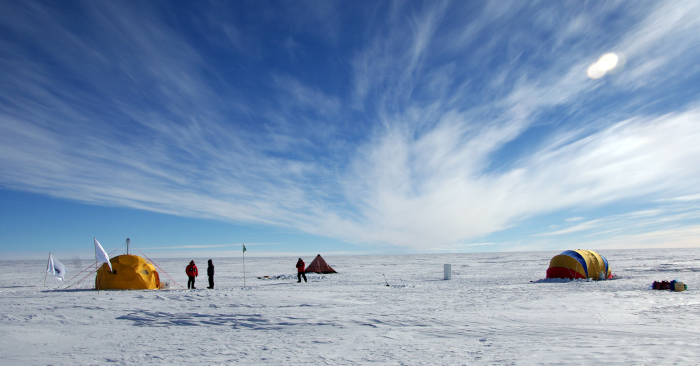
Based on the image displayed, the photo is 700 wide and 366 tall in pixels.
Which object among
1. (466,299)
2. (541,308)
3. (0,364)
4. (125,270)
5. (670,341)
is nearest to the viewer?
(0,364)

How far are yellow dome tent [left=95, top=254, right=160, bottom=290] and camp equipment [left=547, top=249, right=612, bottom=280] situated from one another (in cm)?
2245

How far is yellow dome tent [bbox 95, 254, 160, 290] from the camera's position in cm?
1803

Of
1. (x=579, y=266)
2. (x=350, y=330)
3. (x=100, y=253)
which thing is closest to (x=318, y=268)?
(x=100, y=253)

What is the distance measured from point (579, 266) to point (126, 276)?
24.5 meters

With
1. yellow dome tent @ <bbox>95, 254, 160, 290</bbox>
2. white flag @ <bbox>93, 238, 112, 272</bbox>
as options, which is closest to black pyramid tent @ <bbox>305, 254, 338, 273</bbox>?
yellow dome tent @ <bbox>95, 254, 160, 290</bbox>

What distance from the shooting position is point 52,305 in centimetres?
1233

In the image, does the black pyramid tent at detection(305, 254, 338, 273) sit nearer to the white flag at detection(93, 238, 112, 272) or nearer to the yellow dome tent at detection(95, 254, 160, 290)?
the yellow dome tent at detection(95, 254, 160, 290)

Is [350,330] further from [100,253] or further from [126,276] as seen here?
[126,276]

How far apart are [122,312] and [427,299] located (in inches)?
408

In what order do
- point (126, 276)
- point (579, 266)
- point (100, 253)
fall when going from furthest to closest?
point (579, 266) < point (126, 276) < point (100, 253)

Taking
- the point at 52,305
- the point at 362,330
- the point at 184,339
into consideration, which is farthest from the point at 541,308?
the point at 52,305

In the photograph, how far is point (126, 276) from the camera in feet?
59.6

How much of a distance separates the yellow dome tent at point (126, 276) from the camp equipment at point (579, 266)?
22.4 meters

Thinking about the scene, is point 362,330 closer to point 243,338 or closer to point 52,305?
point 243,338
